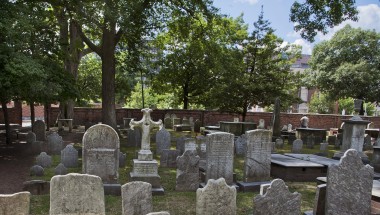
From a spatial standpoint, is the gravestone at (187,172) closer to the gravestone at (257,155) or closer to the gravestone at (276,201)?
the gravestone at (257,155)

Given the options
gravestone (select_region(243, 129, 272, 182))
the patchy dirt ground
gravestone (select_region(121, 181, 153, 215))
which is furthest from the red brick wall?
gravestone (select_region(121, 181, 153, 215))

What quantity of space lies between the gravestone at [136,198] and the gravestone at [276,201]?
1924 mm

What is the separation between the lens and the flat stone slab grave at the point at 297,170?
10398 millimetres

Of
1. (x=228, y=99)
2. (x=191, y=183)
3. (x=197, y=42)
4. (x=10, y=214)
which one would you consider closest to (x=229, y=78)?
(x=228, y=99)

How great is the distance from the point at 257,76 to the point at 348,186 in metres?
18.1

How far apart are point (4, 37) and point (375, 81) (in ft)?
99.5

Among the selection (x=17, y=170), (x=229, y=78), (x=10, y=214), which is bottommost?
(x=17, y=170)

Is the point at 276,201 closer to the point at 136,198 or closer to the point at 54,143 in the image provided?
the point at 136,198

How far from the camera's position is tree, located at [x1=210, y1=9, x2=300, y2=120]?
23.2 meters

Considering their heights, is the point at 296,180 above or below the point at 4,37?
below

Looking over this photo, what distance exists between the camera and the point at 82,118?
1152 inches

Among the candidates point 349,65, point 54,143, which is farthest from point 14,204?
point 349,65

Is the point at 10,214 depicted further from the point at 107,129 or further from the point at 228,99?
the point at 228,99

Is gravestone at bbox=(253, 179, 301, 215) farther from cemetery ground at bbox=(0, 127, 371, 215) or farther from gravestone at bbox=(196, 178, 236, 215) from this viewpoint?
cemetery ground at bbox=(0, 127, 371, 215)
